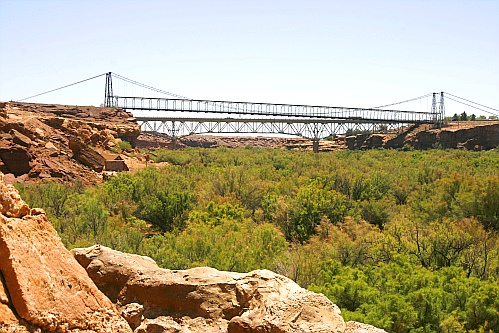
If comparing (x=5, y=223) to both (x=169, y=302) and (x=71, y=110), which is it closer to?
(x=169, y=302)

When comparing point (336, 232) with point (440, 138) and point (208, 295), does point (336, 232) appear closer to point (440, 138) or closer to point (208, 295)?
point (208, 295)

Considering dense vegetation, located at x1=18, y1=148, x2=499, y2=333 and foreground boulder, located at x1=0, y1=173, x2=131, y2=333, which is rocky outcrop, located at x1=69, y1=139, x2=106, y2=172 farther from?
foreground boulder, located at x1=0, y1=173, x2=131, y2=333

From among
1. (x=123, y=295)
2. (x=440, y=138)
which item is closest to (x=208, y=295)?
(x=123, y=295)

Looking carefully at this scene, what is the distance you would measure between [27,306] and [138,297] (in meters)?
2.82

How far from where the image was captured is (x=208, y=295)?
253 inches

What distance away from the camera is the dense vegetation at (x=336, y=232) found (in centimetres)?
1212

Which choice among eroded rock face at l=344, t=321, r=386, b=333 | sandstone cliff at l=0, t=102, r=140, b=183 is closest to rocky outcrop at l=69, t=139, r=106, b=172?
sandstone cliff at l=0, t=102, r=140, b=183

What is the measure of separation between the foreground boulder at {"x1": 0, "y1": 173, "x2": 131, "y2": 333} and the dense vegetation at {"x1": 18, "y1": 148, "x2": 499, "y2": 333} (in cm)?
746

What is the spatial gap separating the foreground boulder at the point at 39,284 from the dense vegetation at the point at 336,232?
7.46 m

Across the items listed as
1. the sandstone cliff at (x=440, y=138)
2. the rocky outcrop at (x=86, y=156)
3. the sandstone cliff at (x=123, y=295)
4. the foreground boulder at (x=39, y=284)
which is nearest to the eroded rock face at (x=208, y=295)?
the sandstone cliff at (x=123, y=295)

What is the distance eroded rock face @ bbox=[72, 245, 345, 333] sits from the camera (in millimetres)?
5586

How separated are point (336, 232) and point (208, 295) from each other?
14769 mm

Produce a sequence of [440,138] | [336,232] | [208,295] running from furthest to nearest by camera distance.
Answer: [440,138] < [336,232] < [208,295]

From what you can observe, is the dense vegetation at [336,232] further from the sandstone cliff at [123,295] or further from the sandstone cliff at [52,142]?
the sandstone cliff at [123,295]
